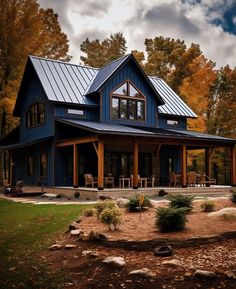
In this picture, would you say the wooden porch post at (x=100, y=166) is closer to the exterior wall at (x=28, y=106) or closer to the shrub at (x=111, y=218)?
the exterior wall at (x=28, y=106)

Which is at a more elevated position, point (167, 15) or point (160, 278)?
point (167, 15)

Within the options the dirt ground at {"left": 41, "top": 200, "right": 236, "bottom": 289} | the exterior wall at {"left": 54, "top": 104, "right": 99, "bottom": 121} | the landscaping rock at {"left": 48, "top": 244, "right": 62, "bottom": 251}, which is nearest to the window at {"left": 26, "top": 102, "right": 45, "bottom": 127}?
the exterior wall at {"left": 54, "top": 104, "right": 99, "bottom": 121}

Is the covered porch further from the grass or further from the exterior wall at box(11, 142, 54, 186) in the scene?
the grass

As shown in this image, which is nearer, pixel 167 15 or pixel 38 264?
pixel 38 264

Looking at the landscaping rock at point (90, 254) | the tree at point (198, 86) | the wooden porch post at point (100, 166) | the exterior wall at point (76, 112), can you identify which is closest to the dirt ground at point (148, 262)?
the landscaping rock at point (90, 254)

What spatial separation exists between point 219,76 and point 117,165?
18.6 metres

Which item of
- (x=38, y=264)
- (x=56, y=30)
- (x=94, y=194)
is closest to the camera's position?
(x=38, y=264)

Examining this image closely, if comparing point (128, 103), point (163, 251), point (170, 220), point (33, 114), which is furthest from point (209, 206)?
point (33, 114)

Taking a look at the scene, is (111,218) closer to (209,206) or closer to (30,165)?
(209,206)

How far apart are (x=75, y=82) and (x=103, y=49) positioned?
21992 mm

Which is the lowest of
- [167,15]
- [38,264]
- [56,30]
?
[38,264]

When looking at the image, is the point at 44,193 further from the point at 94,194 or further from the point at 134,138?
the point at 134,138

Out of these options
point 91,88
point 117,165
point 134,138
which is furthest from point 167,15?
point 117,165

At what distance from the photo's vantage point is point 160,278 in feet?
22.9
